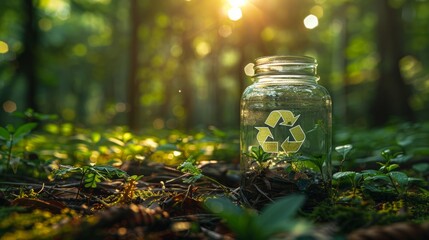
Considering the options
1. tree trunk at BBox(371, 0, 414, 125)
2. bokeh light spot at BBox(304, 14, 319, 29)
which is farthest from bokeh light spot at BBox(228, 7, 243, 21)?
tree trunk at BBox(371, 0, 414, 125)

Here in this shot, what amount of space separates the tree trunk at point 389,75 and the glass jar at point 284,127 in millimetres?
9029

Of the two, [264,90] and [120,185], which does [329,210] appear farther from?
[120,185]

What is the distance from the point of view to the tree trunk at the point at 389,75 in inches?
409

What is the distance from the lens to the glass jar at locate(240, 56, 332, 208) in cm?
195

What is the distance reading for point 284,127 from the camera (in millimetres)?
2074

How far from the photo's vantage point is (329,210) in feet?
5.33

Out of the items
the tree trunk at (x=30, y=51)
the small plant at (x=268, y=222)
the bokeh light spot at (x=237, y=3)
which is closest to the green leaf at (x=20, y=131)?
the small plant at (x=268, y=222)

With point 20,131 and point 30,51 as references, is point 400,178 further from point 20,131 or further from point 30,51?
point 30,51

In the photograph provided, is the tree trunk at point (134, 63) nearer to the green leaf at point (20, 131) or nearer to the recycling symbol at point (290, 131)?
the green leaf at point (20, 131)

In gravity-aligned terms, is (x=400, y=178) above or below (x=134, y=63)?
below

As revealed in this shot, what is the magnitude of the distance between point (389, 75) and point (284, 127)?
31.3 ft

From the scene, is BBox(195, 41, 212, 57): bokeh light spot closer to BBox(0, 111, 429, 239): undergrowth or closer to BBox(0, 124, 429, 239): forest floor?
BBox(0, 111, 429, 239): undergrowth

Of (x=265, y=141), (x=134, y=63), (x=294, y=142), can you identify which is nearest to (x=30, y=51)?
(x=134, y=63)

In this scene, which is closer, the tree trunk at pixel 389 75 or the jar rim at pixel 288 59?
the jar rim at pixel 288 59
